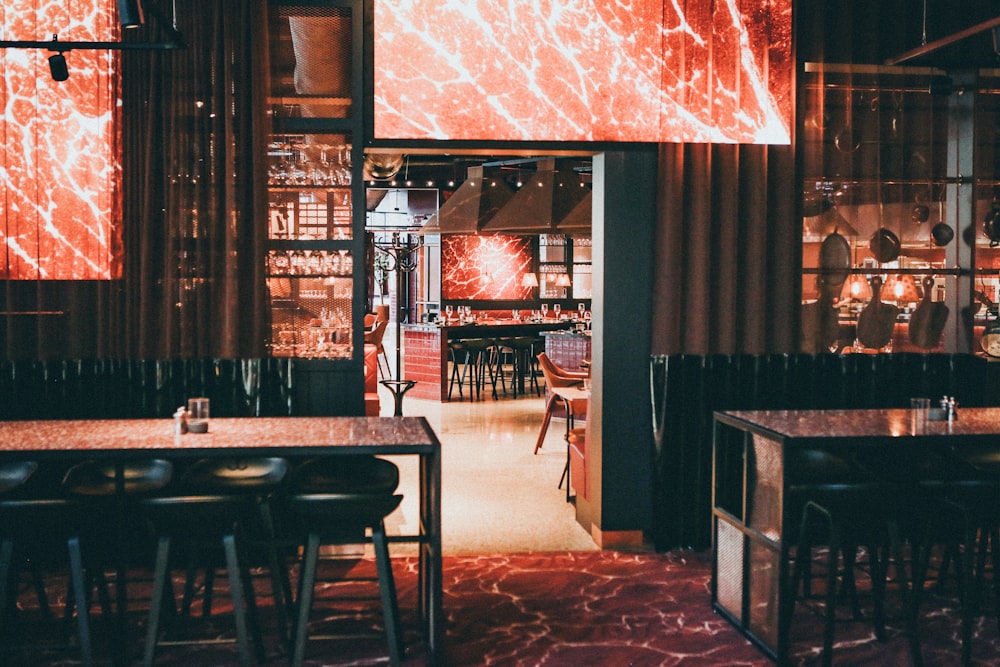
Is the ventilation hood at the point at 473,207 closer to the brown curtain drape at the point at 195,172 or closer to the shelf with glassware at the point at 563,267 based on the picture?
the shelf with glassware at the point at 563,267

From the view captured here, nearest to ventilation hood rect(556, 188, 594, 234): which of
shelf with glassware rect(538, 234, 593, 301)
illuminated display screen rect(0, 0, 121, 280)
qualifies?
shelf with glassware rect(538, 234, 593, 301)

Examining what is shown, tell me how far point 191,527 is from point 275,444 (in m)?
0.41

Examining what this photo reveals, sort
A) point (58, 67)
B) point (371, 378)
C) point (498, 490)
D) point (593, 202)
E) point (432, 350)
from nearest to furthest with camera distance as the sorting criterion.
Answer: point (58, 67)
point (593, 202)
point (498, 490)
point (371, 378)
point (432, 350)

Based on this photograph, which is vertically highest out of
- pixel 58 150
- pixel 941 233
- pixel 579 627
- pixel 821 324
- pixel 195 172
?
pixel 58 150

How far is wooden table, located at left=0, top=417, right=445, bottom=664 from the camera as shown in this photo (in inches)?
126

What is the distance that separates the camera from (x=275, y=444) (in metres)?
3.30

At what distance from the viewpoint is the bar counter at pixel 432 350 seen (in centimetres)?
1162

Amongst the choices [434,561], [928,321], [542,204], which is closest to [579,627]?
[434,561]

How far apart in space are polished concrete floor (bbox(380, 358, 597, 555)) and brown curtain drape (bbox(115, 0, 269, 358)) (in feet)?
5.79

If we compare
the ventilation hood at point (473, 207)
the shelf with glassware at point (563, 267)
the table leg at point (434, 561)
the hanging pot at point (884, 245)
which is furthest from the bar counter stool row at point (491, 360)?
the table leg at point (434, 561)

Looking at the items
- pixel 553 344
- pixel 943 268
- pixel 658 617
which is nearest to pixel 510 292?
pixel 553 344

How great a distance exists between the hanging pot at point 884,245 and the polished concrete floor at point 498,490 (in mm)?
2289

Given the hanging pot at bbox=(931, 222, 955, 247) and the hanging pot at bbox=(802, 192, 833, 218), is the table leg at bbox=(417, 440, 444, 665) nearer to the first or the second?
the hanging pot at bbox=(802, 192, 833, 218)

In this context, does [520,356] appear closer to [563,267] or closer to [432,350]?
[432,350]
